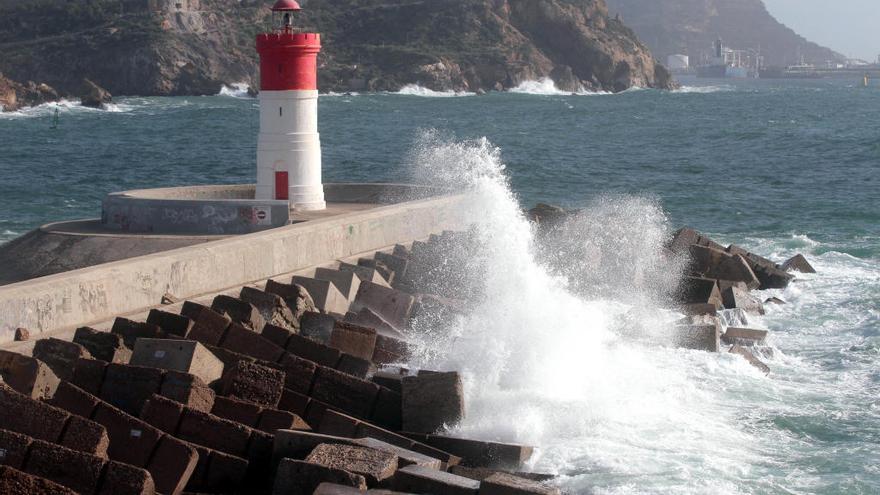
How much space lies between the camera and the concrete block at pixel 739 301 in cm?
1315

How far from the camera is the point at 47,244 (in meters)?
11.0

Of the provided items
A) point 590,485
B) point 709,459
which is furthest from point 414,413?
point 709,459

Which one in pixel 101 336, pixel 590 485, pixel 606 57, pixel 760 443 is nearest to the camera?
pixel 590 485

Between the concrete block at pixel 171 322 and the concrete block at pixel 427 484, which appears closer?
the concrete block at pixel 427 484

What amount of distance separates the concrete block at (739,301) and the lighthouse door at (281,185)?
478 centimetres

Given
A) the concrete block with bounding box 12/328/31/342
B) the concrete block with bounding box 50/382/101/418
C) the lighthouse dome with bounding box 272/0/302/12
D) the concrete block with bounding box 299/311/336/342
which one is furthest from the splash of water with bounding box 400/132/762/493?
the lighthouse dome with bounding box 272/0/302/12

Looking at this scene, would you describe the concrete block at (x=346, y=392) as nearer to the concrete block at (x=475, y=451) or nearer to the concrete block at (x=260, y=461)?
the concrete block at (x=475, y=451)

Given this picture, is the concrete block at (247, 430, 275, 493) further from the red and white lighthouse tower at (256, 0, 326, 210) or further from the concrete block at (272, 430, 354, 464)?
the red and white lighthouse tower at (256, 0, 326, 210)

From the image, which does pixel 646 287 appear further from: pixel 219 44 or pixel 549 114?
pixel 219 44

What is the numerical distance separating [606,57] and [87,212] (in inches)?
3833

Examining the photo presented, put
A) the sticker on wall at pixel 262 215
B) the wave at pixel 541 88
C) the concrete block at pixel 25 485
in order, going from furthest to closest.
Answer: the wave at pixel 541 88
the sticker on wall at pixel 262 215
the concrete block at pixel 25 485

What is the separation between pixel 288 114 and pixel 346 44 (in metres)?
100

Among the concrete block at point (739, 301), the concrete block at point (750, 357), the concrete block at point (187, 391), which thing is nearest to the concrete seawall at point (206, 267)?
the concrete block at point (187, 391)

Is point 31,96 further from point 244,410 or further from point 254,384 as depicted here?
point 244,410
